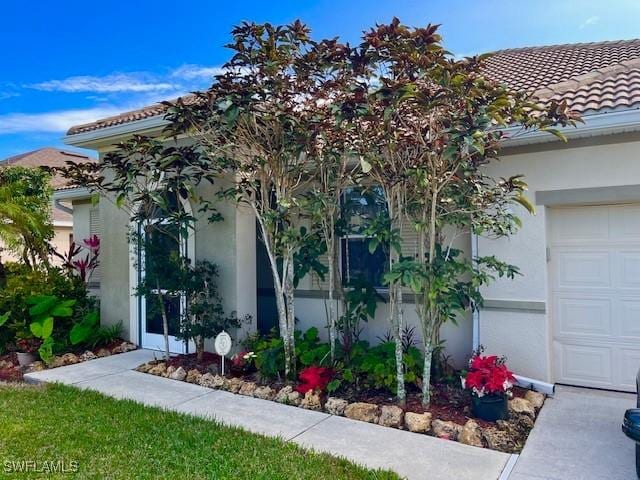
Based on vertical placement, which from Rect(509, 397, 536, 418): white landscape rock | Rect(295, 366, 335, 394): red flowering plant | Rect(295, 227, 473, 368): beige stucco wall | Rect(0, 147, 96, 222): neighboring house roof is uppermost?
Rect(0, 147, 96, 222): neighboring house roof

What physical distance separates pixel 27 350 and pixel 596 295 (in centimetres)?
928

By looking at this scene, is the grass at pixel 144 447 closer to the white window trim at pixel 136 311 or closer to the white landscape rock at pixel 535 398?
the white landscape rock at pixel 535 398

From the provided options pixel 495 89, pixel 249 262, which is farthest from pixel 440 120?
pixel 249 262

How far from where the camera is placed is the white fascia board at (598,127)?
529 cm

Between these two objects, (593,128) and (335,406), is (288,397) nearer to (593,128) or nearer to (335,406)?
(335,406)

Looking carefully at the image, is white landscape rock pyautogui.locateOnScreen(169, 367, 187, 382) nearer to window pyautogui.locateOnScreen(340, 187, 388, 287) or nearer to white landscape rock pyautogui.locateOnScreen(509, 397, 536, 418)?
window pyautogui.locateOnScreen(340, 187, 388, 287)

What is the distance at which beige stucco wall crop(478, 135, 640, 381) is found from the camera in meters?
5.83

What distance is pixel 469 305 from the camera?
21.0 ft

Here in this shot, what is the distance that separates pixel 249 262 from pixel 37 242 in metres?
6.07

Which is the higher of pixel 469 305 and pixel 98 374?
pixel 469 305

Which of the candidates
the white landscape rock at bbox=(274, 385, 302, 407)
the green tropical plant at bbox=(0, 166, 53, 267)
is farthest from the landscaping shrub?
the white landscape rock at bbox=(274, 385, 302, 407)

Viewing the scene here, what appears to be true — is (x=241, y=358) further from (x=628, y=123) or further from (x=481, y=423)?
(x=628, y=123)

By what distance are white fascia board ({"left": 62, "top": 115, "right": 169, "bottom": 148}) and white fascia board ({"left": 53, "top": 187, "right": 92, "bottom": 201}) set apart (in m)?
3.30
